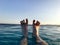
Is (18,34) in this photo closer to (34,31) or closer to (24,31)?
(24,31)

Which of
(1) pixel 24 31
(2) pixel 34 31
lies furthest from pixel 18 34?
(2) pixel 34 31

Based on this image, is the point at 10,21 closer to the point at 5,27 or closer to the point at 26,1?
the point at 5,27

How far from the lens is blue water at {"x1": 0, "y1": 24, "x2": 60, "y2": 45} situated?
115 inches

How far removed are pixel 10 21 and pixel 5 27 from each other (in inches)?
4.3

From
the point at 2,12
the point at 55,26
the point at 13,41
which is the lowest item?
the point at 13,41

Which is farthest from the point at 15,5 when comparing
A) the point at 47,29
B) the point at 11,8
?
the point at 47,29

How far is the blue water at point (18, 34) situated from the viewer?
9.61 ft

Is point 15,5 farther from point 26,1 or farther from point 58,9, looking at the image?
point 58,9

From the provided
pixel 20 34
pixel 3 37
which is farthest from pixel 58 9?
pixel 3 37

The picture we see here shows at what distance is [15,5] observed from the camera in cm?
299

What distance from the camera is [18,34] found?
9.73 ft

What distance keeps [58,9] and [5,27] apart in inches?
31.7

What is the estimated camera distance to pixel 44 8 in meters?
3.04

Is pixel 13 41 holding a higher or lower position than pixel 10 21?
lower
